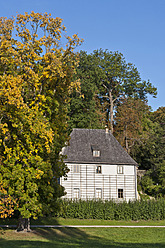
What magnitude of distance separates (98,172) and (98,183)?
1418 mm

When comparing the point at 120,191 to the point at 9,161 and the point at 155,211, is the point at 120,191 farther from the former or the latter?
the point at 9,161

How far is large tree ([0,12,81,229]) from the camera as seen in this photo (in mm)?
21969

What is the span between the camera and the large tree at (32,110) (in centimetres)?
2197

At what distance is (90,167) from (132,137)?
1816 centimetres

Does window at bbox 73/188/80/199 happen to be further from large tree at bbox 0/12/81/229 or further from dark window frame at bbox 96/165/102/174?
large tree at bbox 0/12/81/229

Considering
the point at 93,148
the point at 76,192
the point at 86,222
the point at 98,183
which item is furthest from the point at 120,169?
the point at 86,222

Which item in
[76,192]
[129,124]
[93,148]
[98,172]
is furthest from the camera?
[129,124]

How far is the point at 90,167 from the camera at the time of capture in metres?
46.2

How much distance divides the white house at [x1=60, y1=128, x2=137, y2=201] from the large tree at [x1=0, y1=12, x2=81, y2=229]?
20.6 metres

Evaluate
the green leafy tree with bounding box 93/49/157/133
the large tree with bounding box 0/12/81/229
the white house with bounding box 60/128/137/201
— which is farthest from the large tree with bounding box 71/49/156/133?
the large tree with bounding box 0/12/81/229

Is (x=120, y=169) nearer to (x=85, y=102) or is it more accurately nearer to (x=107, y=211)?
(x=107, y=211)

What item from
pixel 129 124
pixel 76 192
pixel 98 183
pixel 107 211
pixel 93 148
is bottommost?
pixel 107 211

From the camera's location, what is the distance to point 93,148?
155 ft

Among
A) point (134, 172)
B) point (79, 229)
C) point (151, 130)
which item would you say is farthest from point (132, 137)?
point (79, 229)
